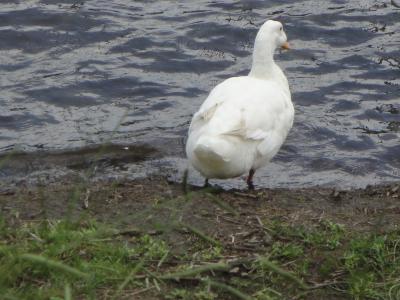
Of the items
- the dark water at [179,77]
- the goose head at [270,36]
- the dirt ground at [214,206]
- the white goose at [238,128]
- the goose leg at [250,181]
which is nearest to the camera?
the dirt ground at [214,206]

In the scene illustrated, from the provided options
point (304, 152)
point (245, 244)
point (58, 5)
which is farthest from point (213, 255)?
point (58, 5)

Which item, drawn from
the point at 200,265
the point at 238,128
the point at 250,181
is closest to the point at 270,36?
the point at 250,181

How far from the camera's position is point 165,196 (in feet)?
19.3

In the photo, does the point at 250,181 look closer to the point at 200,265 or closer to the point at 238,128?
the point at 238,128

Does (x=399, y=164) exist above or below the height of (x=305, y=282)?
below

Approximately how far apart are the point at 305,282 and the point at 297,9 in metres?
6.61

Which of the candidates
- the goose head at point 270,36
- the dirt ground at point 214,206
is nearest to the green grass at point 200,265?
the dirt ground at point 214,206

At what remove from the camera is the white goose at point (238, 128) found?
5.91m

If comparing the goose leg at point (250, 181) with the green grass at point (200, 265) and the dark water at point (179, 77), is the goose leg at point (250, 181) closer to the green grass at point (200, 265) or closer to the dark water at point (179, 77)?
the dark water at point (179, 77)

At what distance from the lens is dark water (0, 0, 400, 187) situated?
7672 millimetres

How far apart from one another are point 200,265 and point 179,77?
4.94 meters

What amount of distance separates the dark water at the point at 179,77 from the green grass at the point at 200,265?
8.55 feet

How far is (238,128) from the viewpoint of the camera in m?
6.05

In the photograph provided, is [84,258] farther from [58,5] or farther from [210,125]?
[58,5]
